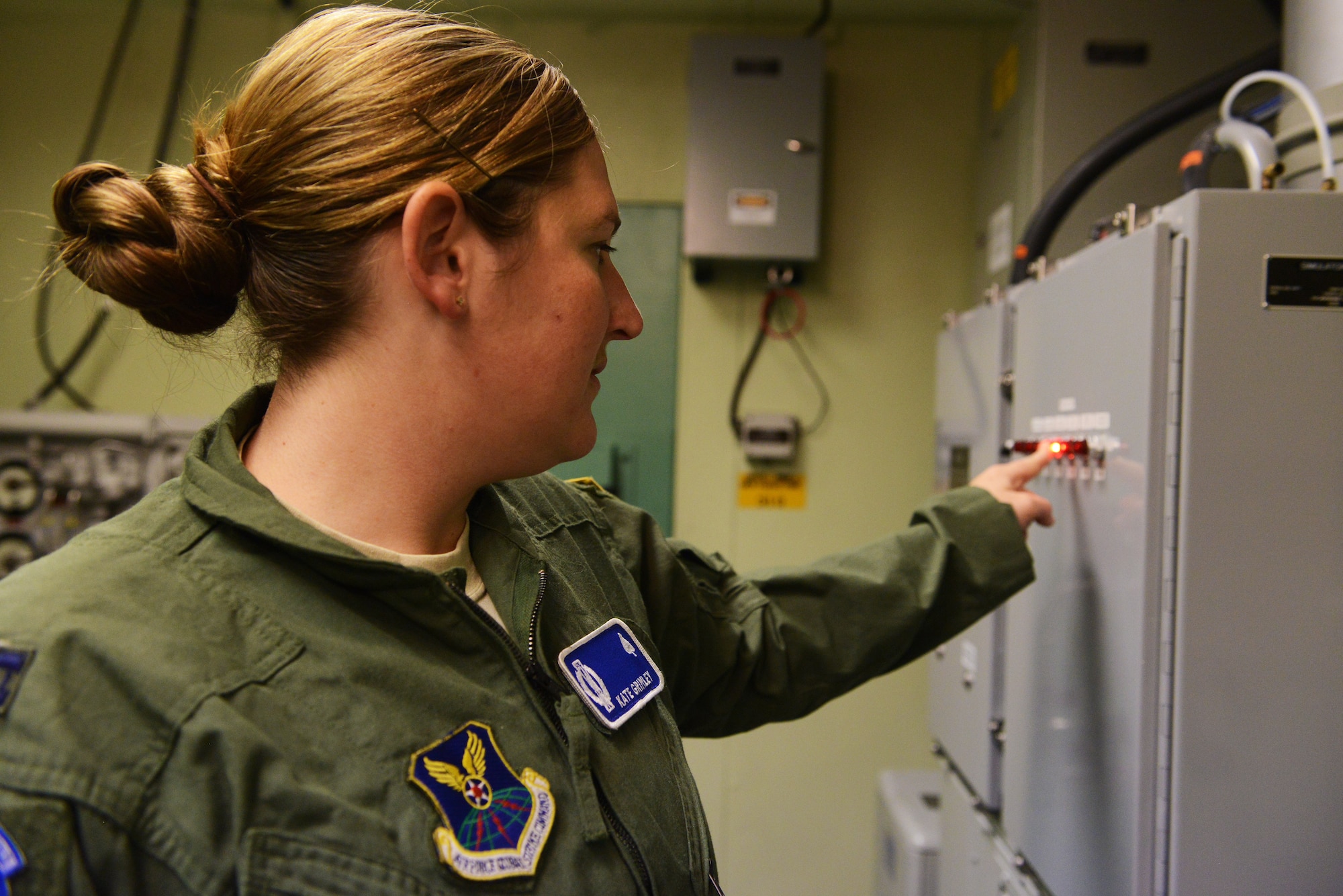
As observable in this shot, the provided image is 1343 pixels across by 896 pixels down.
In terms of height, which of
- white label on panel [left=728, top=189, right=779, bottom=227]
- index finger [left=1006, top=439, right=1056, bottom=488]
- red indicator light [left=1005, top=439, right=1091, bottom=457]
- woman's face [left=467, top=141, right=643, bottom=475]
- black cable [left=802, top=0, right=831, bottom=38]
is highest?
black cable [left=802, top=0, right=831, bottom=38]

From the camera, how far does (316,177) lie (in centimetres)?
65

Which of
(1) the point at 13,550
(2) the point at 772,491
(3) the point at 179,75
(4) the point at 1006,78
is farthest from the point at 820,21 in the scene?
(1) the point at 13,550

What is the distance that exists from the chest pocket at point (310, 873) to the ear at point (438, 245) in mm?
371

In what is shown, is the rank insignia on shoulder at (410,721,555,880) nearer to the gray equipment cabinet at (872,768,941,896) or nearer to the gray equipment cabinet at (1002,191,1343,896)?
the gray equipment cabinet at (1002,191,1343,896)

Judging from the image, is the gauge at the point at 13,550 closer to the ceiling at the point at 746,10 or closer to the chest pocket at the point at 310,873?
the ceiling at the point at 746,10

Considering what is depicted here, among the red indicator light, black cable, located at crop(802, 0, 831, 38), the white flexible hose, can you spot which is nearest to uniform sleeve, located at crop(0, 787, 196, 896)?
the red indicator light

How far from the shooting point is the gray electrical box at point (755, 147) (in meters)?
2.29

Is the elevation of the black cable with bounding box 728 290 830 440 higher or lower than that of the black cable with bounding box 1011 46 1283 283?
lower

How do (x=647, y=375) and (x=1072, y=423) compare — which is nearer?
(x=1072, y=423)

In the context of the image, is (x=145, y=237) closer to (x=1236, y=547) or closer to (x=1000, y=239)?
(x=1236, y=547)

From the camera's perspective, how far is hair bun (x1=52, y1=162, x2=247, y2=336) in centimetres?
66

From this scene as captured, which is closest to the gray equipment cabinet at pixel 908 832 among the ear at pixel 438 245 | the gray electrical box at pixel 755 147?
the gray electrical box at pixel 755 147

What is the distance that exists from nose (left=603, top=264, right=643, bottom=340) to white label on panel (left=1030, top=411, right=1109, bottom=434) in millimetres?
556

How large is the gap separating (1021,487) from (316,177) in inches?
36.3
